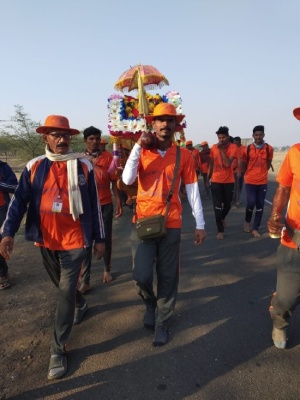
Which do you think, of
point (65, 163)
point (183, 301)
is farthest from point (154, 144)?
point (183, 301)

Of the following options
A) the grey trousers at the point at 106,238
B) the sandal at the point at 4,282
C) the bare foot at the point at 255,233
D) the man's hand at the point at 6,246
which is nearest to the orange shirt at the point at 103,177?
the grey trousers at the point at 106,238

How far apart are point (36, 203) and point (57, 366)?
4.91ft

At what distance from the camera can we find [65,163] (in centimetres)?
288

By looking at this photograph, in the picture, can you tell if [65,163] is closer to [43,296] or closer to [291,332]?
[43,296]

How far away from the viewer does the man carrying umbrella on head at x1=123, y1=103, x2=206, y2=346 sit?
10.1 ft

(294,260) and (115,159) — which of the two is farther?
(115,159)

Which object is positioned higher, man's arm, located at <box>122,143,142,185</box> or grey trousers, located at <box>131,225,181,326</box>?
man's arm, located at <box>122,143,142,185</box>

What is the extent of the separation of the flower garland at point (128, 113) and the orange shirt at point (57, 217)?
7.05 ft

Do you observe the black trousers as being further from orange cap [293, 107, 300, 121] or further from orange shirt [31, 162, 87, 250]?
orange shirt [31, 162, 87, 250]

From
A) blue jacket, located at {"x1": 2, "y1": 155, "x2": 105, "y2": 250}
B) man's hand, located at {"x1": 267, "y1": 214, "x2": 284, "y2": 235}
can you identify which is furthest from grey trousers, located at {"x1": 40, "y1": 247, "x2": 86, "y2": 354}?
man's hand, located at {"x1": 267, "y1": 214, "x2": 284, "y2": 235}

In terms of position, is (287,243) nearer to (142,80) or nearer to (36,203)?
(36,203)

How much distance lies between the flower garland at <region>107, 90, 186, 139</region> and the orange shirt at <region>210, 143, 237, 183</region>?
1851mm

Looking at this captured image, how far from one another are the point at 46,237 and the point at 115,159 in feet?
6.32

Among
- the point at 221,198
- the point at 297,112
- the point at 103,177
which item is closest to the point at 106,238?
the point at 103,177
